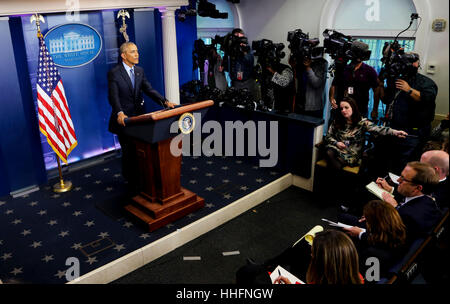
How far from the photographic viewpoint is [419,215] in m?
2.19

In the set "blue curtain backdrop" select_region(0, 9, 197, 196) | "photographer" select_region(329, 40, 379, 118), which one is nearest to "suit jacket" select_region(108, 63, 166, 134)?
"blue curtain backdrop" select_region(0, 9, 197, 196)

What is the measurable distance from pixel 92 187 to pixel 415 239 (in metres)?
3.82

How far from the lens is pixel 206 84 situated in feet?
21.8

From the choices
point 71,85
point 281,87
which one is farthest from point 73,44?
point 281,87

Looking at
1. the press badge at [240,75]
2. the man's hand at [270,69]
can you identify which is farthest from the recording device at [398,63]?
the press badge at [240,75]

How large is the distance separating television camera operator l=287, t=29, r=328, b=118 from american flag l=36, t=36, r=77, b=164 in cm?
306

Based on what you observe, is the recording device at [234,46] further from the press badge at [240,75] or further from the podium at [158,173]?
the podium at [158,173]

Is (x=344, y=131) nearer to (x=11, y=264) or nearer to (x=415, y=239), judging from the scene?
(x=415, y=239)

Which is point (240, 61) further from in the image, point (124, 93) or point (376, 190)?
point (376, 190)

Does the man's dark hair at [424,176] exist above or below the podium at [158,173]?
above

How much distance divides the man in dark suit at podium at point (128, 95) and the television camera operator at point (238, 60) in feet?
Answer: 6.51

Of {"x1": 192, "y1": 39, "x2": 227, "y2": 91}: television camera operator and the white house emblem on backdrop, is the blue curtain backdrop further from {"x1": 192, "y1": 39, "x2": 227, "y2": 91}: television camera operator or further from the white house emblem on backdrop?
{"x1": 192, "y1": 39, "x2": 227, "y2": 91}: television camera operator

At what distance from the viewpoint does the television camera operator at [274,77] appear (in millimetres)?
5410

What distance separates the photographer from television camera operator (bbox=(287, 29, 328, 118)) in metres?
5.15
